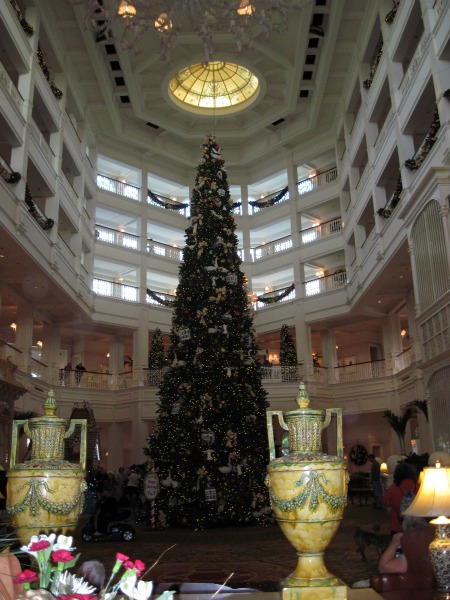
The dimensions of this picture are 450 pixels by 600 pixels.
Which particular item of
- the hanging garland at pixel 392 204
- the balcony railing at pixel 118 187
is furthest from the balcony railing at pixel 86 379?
the hanging garland at pixel 392 204

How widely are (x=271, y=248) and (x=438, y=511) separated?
2112 cm

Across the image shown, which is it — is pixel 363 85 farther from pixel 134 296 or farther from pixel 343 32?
pixel 134 296

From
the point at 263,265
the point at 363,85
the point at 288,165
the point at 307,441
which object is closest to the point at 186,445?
the point at 307,441

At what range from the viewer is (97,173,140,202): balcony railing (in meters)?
22.6

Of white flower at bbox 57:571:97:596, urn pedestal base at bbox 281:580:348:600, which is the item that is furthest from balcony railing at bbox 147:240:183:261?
white flower at bbox 57:571:97:596

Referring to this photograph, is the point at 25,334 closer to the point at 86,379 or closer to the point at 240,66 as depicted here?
the point at 86,379

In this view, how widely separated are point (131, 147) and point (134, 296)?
240 inches

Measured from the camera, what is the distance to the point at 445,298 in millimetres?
10352

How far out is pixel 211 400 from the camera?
9930 millimetres

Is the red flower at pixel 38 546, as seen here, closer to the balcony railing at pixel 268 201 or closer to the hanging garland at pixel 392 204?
the hanging garland at pixel 392 204

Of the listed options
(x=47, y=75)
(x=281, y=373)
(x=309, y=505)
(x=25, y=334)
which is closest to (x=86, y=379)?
(x=25, y=334)

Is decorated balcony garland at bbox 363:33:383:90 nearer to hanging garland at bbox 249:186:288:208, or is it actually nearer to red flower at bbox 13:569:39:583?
hanging garland at bbox 249:186:288:208

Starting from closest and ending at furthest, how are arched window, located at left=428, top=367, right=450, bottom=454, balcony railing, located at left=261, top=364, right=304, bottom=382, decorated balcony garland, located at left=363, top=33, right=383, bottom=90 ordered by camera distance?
1. arched window, located at left=428, top=367, right=450, bottom=454
2. decorated balcony garland, located at left=363, top=33, right=383, bottom=90
3. balcony railing, located at left=261, top=364, right=304, bottom=382

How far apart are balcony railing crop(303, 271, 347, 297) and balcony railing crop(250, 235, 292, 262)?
1.90 meters
